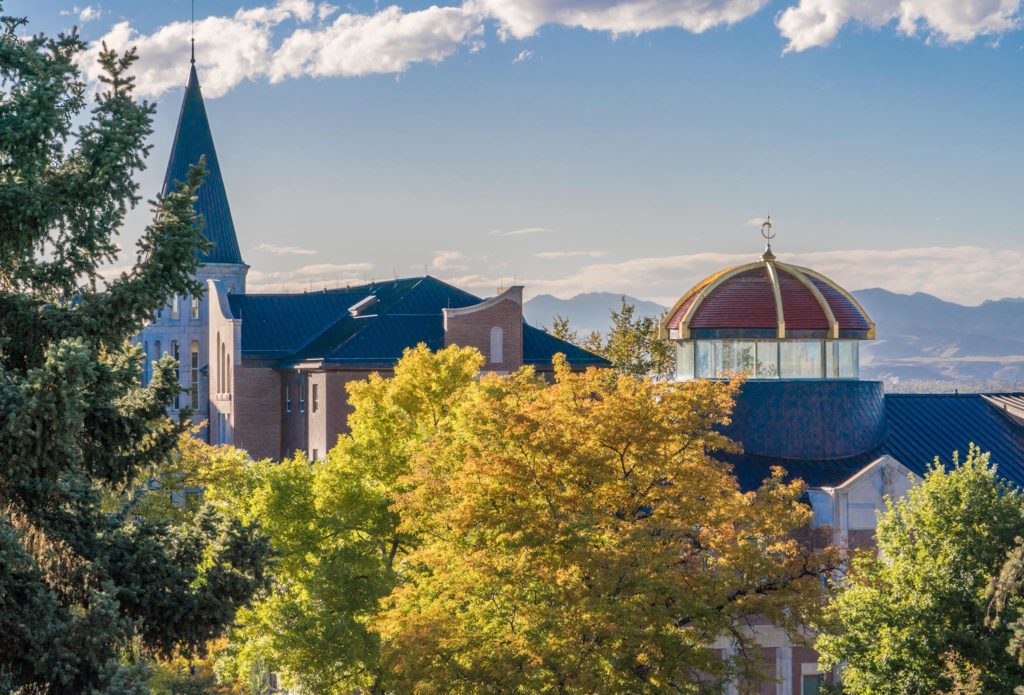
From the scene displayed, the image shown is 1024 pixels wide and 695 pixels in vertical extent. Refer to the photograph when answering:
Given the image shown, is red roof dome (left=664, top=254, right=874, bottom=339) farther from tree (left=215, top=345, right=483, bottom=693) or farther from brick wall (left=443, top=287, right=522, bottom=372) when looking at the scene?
brick wall (left=443, top=287, right=522, bottom=372)

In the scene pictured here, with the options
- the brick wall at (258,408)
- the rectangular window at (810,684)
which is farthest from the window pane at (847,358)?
the brick wall at (258,408)

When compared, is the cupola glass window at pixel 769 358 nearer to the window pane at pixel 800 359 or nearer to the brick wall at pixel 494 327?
the window pane at pixel 800 359

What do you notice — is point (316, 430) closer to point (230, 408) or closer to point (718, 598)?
point (230, 408)

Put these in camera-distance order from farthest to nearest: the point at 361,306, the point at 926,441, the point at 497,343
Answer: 1. the point at 361,306
2. the point at 497,343
3. the point at 926,441

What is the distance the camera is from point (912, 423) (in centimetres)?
5456

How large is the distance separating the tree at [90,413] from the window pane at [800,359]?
108ft

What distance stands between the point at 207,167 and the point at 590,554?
78468 millimetres

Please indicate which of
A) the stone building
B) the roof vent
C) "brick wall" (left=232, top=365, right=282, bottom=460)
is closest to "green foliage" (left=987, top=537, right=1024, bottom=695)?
the stone building

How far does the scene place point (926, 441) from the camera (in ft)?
176

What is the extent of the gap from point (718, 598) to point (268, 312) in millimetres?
59708

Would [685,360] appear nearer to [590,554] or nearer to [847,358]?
[847,358]

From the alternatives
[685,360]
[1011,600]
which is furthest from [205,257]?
[1011,600]

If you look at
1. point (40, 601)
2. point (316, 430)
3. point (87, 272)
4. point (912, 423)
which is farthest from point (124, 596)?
point (316, 430)

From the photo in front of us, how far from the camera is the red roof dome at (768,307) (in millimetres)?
50312
